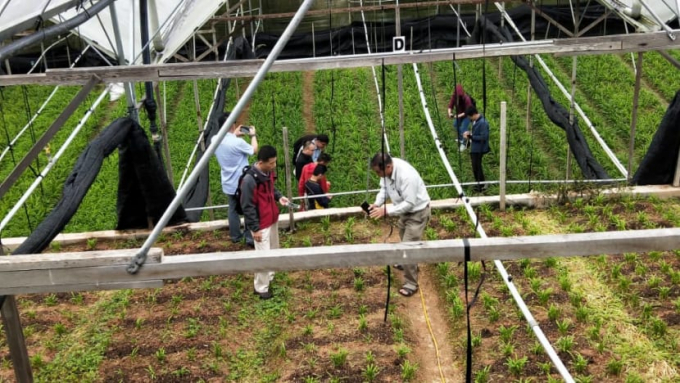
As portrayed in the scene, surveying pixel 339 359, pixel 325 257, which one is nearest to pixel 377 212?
pixel 339 359

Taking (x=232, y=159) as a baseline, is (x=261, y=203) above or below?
below

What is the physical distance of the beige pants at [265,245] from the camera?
260 inches

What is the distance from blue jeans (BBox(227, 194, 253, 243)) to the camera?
7.48 m

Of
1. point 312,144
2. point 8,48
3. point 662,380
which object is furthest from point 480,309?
point 8,48

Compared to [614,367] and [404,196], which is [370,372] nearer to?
[404,196]

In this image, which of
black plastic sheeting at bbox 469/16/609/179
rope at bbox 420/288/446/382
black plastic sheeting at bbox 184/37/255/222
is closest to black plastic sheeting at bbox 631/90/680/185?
black plastic sheeting at bbox 469/16/609/179

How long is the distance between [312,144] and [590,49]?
342 centimetres

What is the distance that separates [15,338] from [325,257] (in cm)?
206

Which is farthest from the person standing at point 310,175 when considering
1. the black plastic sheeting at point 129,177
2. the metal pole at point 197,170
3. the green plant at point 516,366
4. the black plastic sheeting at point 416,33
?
the black plastic sheeting at point 416,33

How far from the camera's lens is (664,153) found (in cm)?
805

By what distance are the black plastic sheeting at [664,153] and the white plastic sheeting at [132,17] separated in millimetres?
6004

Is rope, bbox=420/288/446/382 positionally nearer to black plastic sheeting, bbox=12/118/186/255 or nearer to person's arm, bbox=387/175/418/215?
person's arm, bbox=387/175/418/215

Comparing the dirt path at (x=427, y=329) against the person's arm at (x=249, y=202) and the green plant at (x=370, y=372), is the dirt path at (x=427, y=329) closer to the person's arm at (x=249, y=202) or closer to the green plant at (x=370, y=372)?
the green plant at (x=370, y=372)

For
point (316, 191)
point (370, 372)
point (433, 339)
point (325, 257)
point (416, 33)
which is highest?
point (325, 257)
